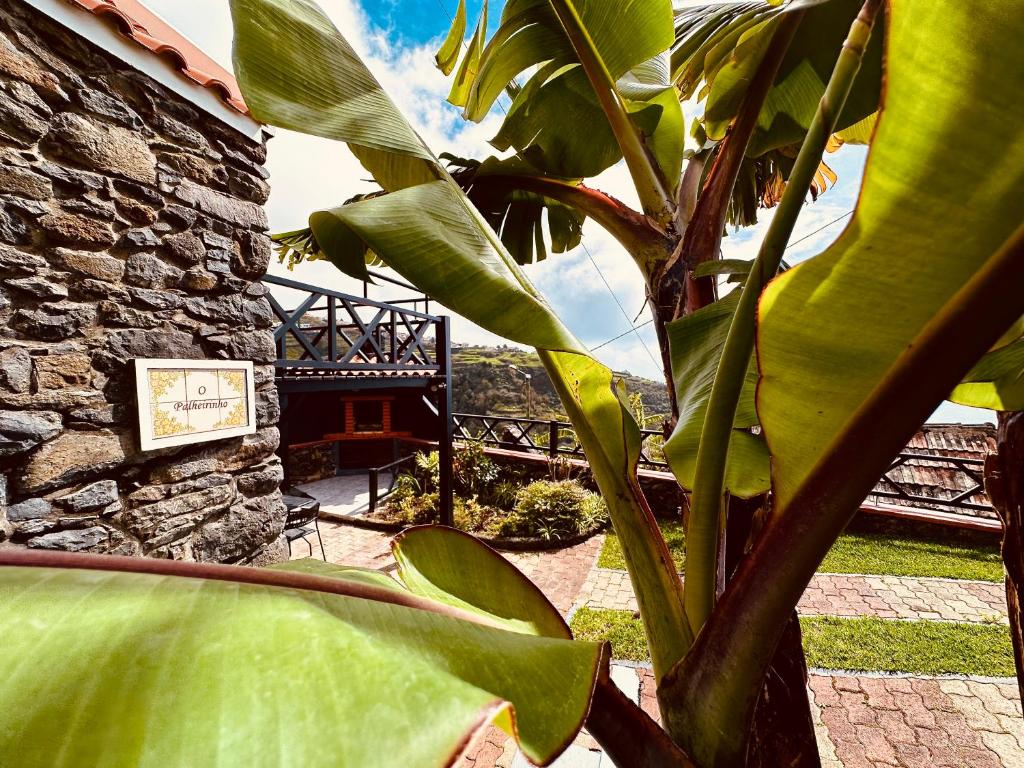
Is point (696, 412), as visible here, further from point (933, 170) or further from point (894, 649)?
point (894, 649)

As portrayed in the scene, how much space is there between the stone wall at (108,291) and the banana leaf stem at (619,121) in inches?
91.4

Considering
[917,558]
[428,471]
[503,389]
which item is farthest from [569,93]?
[503,389]

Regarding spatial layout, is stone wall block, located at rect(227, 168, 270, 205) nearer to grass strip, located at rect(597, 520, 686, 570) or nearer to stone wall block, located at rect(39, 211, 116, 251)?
stone wall block, located at rect(39, 211, 116, 251)

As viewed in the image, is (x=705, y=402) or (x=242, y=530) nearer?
(x=705, y=402)

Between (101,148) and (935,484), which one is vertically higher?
(101,148)

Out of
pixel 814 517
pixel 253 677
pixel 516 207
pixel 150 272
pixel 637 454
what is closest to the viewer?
pixel 253 677

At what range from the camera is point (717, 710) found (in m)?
0.55

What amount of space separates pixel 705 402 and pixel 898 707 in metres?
3.55

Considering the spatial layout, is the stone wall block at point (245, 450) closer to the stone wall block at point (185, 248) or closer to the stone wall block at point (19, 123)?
the stone wall block at point (185, 248)

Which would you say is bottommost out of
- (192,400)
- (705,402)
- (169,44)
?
(192,400)

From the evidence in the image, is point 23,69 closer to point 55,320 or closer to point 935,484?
point 55,320

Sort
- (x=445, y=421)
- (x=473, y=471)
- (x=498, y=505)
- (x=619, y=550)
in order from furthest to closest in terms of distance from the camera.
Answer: (x=473, y=471), (x=498, y=505), (x=445, y=421), (x=619, y=550)

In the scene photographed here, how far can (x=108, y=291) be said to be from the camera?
7.22ft

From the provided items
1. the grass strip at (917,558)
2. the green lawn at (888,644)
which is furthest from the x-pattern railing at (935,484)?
the green lawn at (888,644)
